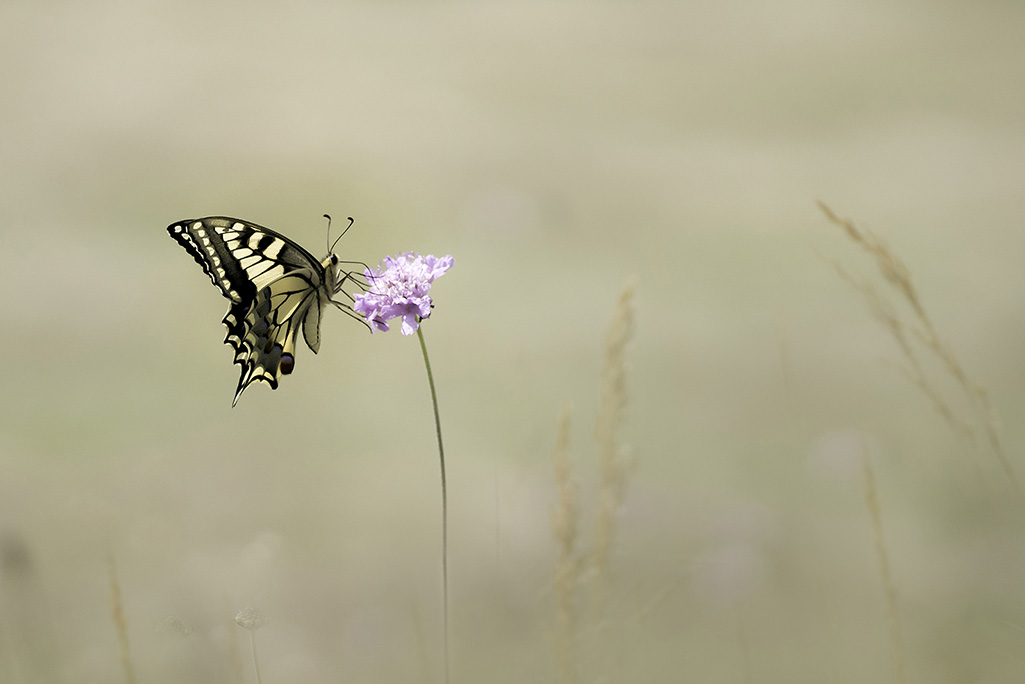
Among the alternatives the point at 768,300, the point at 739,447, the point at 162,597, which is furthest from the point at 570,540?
the point at 768,300

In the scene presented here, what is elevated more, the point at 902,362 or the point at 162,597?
the point at 902,362

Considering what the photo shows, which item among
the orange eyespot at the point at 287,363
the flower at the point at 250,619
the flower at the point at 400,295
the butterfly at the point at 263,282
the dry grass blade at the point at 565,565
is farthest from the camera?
the butterfly at the point at 263,282

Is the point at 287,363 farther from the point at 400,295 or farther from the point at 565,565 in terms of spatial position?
the point at 565,565

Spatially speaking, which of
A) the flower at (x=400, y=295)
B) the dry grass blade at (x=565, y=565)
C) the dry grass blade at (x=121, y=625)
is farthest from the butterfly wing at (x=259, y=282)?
the dry grass blade at (x=565, y=565)

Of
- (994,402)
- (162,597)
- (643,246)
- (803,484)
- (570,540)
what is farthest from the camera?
(643,246)

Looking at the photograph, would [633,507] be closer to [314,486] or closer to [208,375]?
[314,486]

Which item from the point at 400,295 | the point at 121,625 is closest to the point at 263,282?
the point at 400,295

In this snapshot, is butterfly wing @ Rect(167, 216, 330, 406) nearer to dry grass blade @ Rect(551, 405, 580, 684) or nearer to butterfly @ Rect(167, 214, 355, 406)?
butterfly @ Rect(167, 214, 355, 406)

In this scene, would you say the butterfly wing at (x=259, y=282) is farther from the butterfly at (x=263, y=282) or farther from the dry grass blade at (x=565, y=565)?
the dry grass blade at (x=565, y=565)
